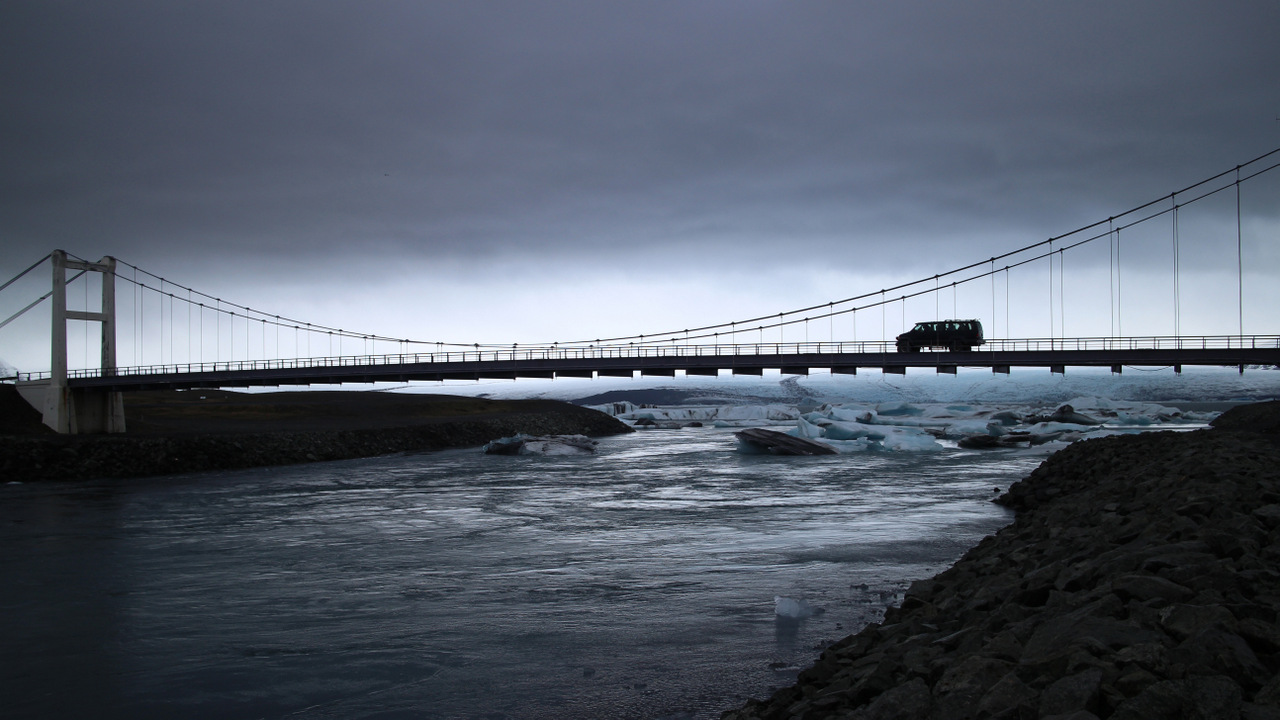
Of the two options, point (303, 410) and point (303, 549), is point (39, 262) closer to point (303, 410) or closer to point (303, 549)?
point (303, 410)

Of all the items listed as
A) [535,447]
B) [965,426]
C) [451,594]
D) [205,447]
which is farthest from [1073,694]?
[965,426]

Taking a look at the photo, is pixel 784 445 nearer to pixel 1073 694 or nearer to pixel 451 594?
pixel 451 594

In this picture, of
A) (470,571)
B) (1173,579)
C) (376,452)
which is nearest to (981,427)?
(376,452)

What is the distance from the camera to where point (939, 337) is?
154ft

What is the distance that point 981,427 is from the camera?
47281 millimetres

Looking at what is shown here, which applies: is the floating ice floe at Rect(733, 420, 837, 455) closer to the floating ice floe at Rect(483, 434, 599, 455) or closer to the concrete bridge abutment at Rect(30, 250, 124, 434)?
the floating ice floe at Rect(483, 434, 599, 455)

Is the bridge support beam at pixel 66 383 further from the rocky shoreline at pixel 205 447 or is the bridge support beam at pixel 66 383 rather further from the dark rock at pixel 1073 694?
the dark rock at pixel 1073 694

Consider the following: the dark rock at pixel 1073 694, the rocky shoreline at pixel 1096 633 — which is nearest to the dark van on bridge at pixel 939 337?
the rocky shoreline at pixel 1096 633

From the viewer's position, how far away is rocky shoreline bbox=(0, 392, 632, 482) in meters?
30.9

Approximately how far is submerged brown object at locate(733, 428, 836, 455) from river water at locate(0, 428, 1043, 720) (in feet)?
39.1

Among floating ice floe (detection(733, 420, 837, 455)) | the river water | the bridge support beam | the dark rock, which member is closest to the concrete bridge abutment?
the bridge support beam

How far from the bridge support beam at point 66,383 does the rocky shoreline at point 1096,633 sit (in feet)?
141

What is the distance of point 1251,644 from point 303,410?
64.5m

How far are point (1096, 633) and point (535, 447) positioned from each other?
35.4 metres
